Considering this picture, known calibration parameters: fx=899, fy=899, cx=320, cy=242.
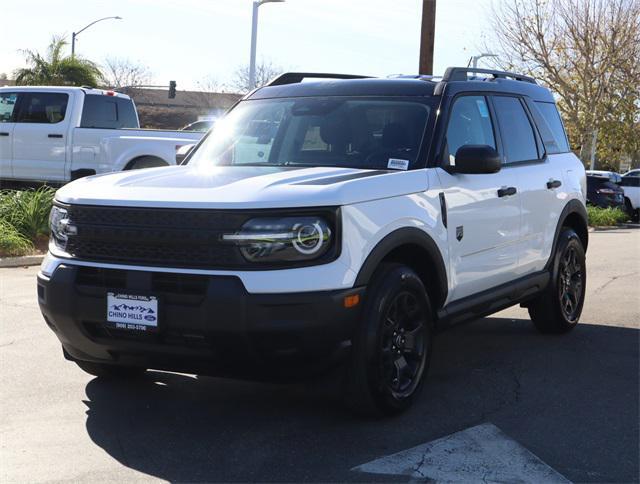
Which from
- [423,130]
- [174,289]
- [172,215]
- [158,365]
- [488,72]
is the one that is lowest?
[158,365]

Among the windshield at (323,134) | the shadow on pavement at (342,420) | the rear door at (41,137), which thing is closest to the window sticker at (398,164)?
the windshield at (323,134)

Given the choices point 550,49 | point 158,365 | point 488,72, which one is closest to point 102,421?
point 158,365

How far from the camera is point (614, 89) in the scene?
3466 centimetres

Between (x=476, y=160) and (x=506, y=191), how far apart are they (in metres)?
0.80

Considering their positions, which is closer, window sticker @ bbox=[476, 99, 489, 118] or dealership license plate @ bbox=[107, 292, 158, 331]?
dealership license plate @ bbox=[107, 292, 158, 331]

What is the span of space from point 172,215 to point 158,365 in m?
0.80

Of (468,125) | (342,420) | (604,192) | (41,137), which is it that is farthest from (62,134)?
(604,192)

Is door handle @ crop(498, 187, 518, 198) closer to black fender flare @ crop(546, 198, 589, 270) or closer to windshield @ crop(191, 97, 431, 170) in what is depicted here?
windshield @ crop(191, 97, 431, 170)

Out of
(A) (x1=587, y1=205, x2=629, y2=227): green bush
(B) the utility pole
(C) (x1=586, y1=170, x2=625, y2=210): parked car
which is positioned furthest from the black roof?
(C) (x1=586, y1=170, x2=625, y2=210): parked car

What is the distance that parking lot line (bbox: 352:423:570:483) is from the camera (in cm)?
412

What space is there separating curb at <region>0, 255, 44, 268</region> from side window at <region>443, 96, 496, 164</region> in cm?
722

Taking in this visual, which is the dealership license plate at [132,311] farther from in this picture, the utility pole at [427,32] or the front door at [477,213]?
the utility pole at [427,32]

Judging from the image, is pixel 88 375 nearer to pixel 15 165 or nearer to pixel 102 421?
pixel 102 421

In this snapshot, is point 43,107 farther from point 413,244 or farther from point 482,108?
point 413,244
